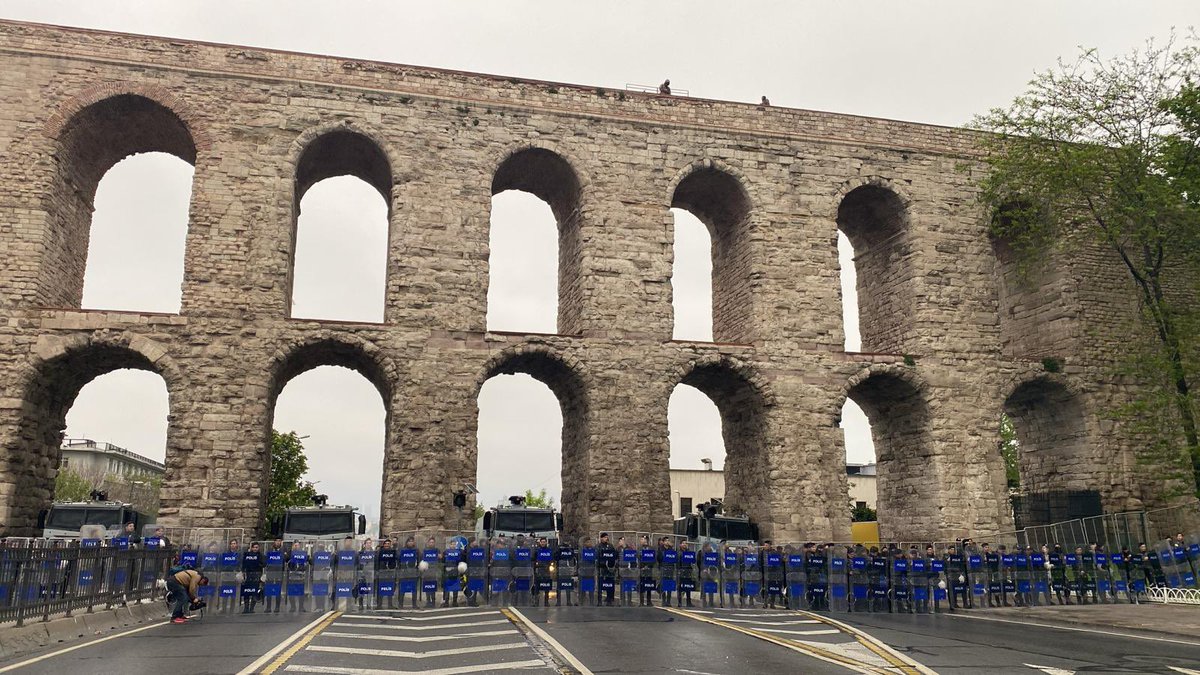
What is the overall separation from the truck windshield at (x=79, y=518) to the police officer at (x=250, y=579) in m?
6.72

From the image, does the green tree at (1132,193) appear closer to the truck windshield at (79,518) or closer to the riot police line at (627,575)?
the riot police line at (627,575)

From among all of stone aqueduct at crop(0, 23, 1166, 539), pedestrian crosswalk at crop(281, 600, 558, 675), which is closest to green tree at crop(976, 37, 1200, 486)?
stone aqueduct at crop(0, 23, 1166, 539)

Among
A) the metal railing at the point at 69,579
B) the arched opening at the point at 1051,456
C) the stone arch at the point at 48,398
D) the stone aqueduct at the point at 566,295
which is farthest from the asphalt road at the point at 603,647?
the arched opening at the point at 1051,456

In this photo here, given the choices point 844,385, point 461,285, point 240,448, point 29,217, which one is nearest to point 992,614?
point 844,385

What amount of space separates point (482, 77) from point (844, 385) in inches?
542

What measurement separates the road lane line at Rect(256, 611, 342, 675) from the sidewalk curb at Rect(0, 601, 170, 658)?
9.49ft

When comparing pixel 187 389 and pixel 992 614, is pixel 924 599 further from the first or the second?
pixel 187 389

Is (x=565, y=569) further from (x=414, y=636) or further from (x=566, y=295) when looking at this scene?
(x=566, y=295)

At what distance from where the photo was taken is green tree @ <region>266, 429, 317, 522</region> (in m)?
43.2

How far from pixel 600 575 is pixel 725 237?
1372 cm

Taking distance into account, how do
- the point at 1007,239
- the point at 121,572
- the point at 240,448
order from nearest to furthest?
the point at 121,572
the point at 240,448
the point at 1007,239

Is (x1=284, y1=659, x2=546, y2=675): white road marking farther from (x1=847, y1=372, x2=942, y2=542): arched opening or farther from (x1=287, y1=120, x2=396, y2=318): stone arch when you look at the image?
(x1=847, y1=372, x2=942, y2=542): arched opening

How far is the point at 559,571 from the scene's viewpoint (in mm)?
18484

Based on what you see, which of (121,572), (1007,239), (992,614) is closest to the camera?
(121,572)
